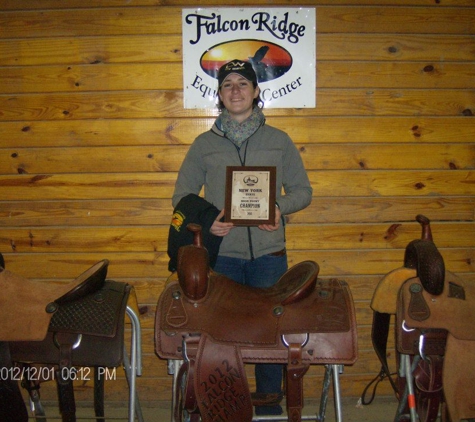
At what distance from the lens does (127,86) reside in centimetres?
208

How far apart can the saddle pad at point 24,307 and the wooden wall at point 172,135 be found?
2.28 feet

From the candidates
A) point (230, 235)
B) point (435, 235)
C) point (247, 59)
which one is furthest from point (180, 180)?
point (435, 235)

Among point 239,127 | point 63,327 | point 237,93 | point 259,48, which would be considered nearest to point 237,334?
point 63,327

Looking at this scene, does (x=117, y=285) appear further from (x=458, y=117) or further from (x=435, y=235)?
(x=458, y=117)

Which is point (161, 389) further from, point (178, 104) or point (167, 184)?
point (178, 104)

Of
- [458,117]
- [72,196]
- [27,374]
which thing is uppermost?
[458,117]

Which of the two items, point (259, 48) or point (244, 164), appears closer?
point (244, 164)

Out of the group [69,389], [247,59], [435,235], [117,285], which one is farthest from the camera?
[435,235]

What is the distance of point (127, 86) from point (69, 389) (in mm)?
1355

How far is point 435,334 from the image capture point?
4.86 feet

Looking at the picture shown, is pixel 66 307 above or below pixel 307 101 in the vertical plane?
below

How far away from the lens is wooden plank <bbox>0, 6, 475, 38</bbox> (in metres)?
2.04

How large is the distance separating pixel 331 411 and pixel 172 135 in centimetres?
161

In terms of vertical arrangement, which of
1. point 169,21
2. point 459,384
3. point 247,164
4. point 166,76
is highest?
point 169,21
